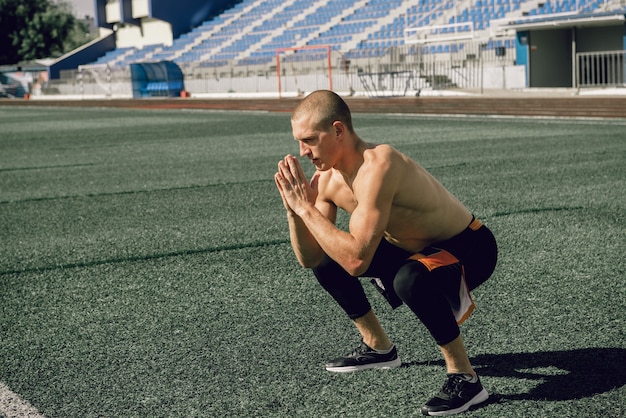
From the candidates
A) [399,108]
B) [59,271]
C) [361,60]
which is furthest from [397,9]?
[59,271]

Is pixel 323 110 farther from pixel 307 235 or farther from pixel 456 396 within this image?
pixel 456 396

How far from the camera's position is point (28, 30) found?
73.6 metres

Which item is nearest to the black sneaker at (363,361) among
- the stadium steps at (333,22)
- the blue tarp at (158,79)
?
the blue tarp at (158,79)

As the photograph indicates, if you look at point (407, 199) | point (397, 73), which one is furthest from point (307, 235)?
point (397, 73)

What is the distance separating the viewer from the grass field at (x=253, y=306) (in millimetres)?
3586

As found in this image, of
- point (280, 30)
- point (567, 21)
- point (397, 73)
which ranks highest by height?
point (280, 30)

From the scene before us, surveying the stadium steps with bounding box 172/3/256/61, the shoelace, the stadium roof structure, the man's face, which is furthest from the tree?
the shoelace

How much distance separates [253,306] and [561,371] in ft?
5.89

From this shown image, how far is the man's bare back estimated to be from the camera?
130 inches

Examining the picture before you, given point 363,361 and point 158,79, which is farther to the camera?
point 158,79

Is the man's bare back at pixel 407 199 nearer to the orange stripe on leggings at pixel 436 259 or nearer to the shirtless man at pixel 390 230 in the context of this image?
the shirtless man at pixel 390 230

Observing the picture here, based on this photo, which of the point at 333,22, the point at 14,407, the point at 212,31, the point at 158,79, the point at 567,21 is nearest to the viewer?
the point at 14,407

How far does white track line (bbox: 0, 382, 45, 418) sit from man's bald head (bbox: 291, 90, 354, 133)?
4.91 ft

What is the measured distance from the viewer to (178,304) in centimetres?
502
